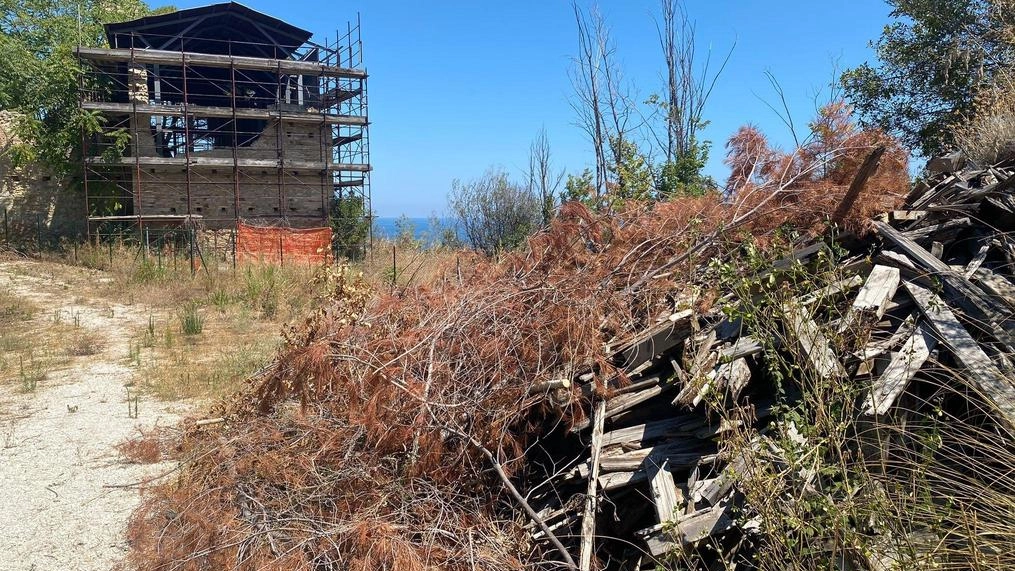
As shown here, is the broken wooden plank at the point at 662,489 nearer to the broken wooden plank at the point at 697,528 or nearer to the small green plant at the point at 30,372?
the broken wooden plank at the point at 697,528

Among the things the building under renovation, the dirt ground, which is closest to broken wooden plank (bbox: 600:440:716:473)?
the dirt ground

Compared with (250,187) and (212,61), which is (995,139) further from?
(212,61)

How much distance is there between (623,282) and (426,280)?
5.62 feet

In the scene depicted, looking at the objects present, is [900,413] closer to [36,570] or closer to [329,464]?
[329,464]

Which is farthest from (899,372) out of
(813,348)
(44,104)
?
(44,104)

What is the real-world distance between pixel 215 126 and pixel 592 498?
2436 cm

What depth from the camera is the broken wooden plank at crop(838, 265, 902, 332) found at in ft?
11.2

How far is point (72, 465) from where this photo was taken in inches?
218

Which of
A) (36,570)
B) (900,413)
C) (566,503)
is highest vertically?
(900,413)

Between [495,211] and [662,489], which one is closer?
[662,489]

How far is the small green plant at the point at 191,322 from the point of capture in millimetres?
10250

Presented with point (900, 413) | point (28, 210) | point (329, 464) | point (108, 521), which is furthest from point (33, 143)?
point (900, 413)

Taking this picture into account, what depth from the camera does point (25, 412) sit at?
6.86 meters

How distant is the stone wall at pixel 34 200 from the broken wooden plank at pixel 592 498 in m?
21.3
